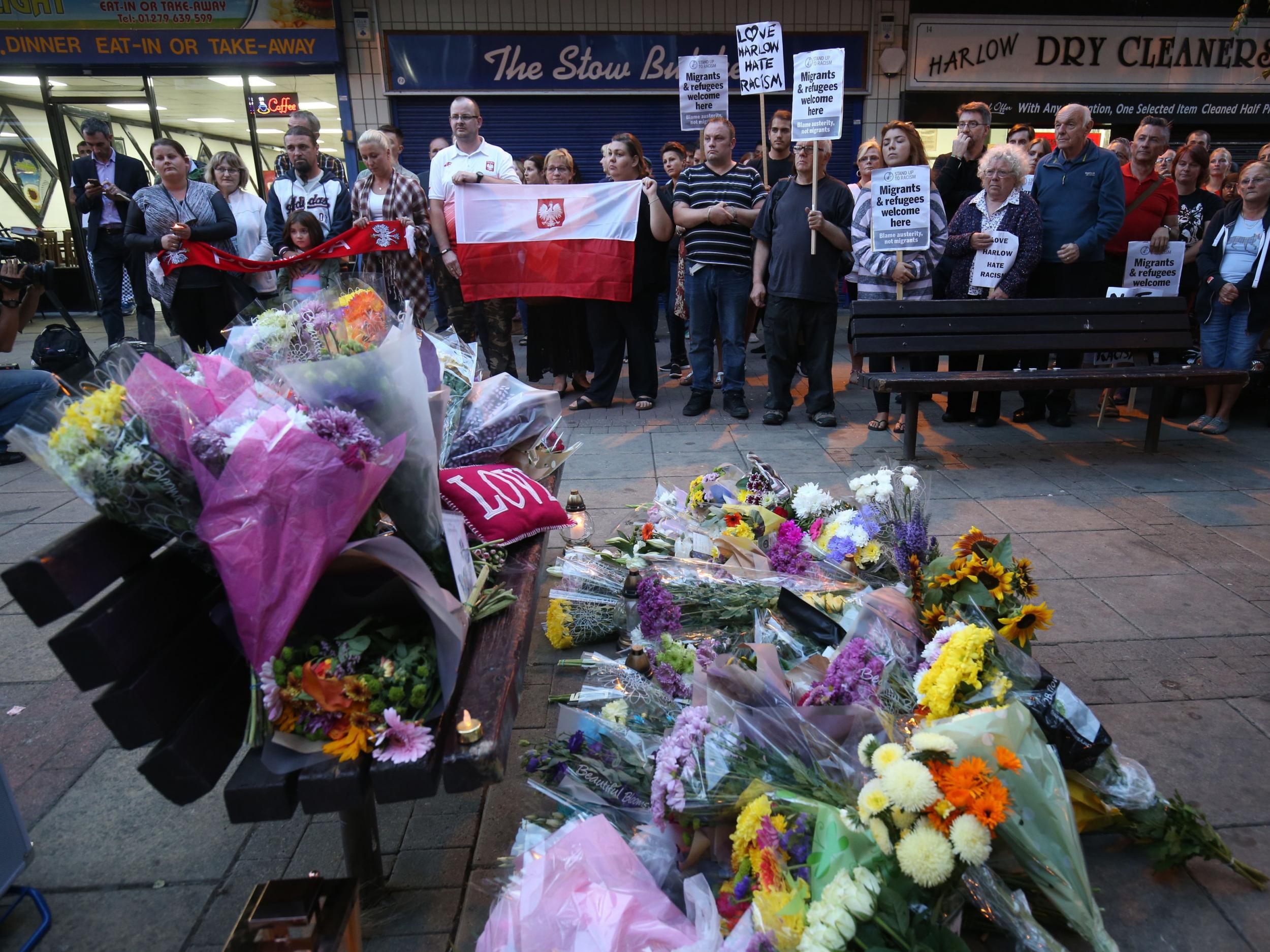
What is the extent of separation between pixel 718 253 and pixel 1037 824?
5541mm

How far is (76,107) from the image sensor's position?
1246cm

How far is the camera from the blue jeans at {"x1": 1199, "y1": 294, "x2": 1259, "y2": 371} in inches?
251

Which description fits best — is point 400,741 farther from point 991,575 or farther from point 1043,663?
point 1043,663

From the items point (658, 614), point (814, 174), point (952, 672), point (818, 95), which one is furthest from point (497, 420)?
point (818, 95)

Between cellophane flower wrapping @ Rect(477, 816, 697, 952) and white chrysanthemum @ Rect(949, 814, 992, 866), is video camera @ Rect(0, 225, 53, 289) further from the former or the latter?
white chrysanthemum @ Rect(949, 814, 992, 866)

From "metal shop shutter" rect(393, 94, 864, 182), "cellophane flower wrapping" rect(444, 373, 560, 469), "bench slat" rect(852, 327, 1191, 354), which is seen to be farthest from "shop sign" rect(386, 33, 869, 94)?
"cellophane flower wrapping" rect(444, 373, 560, 469)

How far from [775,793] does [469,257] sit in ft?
20.8

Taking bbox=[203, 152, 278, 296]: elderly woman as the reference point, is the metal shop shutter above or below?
above

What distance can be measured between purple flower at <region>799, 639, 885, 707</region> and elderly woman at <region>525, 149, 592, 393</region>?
18.7 feet

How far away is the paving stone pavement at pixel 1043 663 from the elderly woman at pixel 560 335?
7.92 ft

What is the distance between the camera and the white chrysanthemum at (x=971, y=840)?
60.9 inches

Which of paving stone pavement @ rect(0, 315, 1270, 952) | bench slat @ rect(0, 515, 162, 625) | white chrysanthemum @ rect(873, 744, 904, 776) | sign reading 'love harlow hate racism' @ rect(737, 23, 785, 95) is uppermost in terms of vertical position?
sign reading 'love harlow hate racism' @ rect(737, 23, 785, 95)

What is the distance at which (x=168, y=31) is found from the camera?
11.6 metres

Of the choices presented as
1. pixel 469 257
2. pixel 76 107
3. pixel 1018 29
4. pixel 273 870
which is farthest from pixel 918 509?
pixel 76 107
